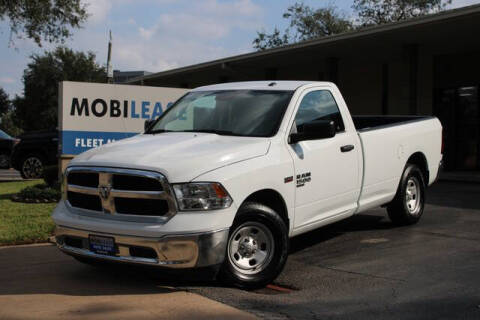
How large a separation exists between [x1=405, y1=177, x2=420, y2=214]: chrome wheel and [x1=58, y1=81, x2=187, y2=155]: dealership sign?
5230mm

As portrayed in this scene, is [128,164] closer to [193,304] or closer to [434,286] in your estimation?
[193,304]

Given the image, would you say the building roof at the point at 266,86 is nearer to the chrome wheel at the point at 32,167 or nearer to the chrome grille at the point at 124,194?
the chrome grille at the point at 124,194

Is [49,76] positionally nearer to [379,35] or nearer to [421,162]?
[379,35]

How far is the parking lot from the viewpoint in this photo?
4629mm

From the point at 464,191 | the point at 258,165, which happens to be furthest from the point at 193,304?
the point at 464,191

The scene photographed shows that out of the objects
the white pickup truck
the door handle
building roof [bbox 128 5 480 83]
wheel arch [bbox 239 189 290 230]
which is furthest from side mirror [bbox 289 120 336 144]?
building roof [bbox 128 5 480 83]

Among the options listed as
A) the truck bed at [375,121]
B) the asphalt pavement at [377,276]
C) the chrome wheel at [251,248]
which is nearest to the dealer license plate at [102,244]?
the asphalt pavement at [377,276]

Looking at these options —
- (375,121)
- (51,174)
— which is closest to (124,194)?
(375,121)

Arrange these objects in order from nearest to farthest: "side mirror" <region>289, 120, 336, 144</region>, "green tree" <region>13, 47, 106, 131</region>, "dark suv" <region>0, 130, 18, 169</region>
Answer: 1. "side mirror" <region>289, 120, 336, 144</region>
2. "dark suv" <region>0, 130, 18, 169</region>
3. "green tree" <region>13, 47, 106, 131</region>

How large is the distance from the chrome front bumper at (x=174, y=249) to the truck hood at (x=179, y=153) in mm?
510

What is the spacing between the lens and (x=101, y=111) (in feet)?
34.7

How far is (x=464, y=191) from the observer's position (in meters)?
13.0

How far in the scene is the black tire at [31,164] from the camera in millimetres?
17000

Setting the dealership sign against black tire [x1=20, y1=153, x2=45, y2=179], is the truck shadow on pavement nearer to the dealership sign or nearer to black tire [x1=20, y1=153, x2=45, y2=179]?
the dealership sign
